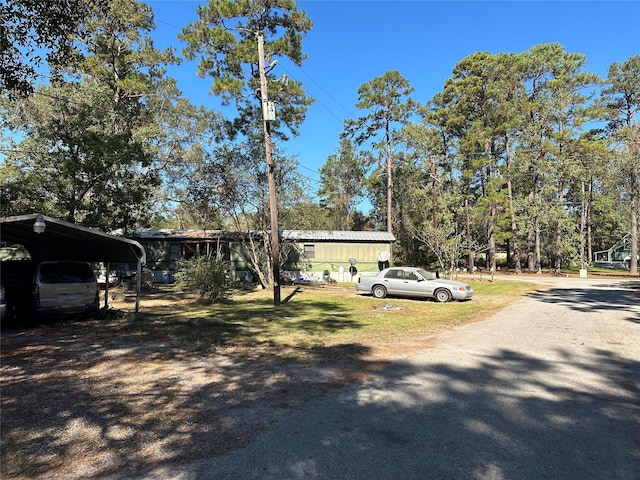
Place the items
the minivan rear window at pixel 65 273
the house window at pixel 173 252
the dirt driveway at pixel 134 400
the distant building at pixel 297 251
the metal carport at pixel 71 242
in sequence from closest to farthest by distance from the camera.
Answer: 1. the dirt driveway at pixel 134 400
2. the metal carport at pixel 71 242
3. the minivan rear window at pixel 65 273
4. the distant building at pixel 297 251
5. the house window at pixel 173 252

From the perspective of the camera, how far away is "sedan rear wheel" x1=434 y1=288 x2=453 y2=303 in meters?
15.7

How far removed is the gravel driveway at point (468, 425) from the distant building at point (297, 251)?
739 inches

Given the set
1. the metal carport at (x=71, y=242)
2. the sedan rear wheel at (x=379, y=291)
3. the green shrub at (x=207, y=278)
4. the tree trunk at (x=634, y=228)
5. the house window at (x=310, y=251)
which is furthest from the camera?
the tree trunk at (x=634, y=228)

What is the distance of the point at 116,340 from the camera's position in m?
8.37

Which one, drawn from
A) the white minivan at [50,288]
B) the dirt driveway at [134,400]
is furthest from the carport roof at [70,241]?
the dirt driveway at [134,400]

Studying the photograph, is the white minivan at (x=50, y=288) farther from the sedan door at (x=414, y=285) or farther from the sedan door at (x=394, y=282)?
the sedan door at (x=414, y=285)

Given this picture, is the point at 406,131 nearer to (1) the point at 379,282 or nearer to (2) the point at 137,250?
(1) the point at 379,282

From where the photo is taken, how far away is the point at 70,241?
12.4 m

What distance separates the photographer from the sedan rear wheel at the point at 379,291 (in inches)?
669

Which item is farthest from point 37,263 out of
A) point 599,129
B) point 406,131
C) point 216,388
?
point 599,129

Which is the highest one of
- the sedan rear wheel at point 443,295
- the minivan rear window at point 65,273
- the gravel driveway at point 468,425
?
the minivan rear window at point 65,273

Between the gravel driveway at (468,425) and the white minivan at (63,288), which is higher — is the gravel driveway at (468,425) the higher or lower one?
the lower one

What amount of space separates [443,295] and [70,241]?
42.6 feet

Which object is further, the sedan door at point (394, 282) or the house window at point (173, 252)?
the house window at point (173, 252)
